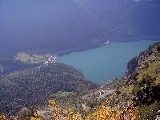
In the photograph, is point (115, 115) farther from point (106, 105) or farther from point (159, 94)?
point (159, 94)

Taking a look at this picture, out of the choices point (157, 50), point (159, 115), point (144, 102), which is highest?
point (157, 50)

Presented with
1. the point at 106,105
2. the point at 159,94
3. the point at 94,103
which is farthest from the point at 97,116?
the point at 94,103

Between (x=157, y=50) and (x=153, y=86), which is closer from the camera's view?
(x=153, y=86)

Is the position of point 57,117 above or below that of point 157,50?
below

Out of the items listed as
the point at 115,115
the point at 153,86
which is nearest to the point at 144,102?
the point at 153,86

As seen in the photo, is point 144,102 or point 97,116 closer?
point 97,116

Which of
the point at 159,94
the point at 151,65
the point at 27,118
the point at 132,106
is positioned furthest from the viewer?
the point at 151,65

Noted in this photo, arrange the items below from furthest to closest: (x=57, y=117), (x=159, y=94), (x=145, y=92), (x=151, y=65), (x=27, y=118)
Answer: (x=151, y=65) → (x=27, y=118) → (x=145, y=92) → (x=159, y=94) → (x=57, y=117)

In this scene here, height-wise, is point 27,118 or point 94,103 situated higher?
point 94,103

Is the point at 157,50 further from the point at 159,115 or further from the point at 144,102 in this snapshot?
the point at 159,115
